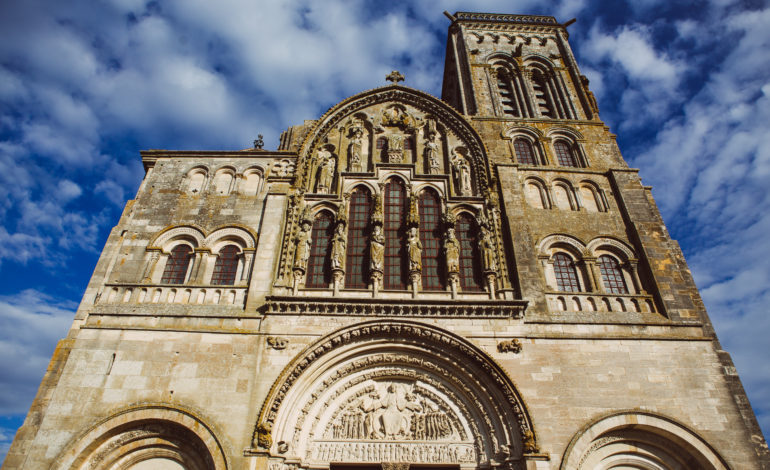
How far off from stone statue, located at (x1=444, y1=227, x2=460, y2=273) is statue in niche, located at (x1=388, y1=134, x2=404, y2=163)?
3582 mm

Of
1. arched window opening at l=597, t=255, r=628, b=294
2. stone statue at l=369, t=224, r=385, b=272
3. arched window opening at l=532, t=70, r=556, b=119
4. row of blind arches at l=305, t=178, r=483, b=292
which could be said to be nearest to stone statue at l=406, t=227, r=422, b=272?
row of blind arches at l=305, t=178, r=483, b=292

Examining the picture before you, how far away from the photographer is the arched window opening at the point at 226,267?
13367mm

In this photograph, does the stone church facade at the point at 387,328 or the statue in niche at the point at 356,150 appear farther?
the statue in niche at the point at 356,150

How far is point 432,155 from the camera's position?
16.2m

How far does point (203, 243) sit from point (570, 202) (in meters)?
12.1

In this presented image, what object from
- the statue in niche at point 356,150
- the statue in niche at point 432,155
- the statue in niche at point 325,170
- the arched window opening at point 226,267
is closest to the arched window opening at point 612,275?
the statue in niche at point 432,155

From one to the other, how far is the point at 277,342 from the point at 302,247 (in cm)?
302

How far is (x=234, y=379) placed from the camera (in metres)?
11.0

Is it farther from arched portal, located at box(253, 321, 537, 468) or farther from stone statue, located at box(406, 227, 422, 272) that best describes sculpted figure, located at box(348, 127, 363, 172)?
arched portal, located at box(253, 321, 537, 468)

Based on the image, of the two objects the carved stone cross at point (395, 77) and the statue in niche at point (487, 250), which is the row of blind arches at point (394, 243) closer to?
the statue in niche at point (487, 250)

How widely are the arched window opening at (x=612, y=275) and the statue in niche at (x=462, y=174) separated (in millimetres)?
4728

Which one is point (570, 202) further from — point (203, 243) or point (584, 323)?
point (203, 243)

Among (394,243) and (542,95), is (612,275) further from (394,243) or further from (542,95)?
(542,95)

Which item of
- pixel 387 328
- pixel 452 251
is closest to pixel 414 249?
pixel 452 251
